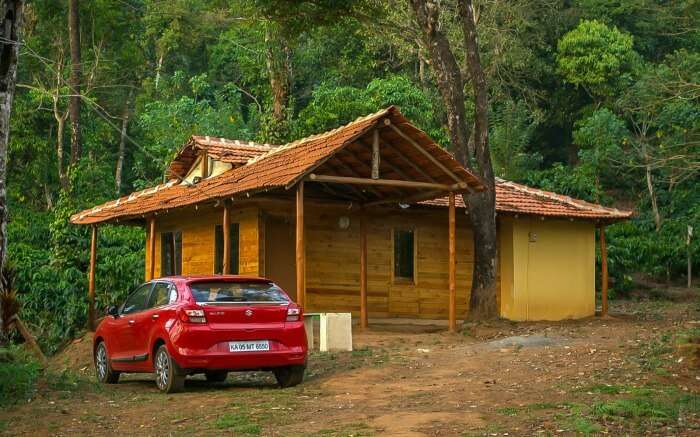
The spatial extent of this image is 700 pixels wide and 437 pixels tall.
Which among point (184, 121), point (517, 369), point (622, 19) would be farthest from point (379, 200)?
point (622, 19)

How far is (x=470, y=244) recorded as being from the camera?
24.9m

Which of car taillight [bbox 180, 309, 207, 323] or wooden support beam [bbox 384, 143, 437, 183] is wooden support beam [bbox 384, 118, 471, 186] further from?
car taillight [bbox 180, 309, 207, 323]

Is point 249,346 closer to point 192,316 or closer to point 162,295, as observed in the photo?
point 192,316

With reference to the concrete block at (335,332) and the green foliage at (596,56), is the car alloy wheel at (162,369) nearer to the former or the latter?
the concrete block at (335,332)

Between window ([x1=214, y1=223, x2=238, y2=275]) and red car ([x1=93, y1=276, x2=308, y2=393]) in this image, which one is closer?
red car ([x1=93, y1=276, x2=308, y2=393])

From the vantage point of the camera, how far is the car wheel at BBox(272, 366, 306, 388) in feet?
44.3

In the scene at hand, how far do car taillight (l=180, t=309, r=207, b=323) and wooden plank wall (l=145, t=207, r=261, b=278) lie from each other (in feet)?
30.3

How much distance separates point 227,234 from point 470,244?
7.03 m

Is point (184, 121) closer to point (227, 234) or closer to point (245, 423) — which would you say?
point (227, 234)

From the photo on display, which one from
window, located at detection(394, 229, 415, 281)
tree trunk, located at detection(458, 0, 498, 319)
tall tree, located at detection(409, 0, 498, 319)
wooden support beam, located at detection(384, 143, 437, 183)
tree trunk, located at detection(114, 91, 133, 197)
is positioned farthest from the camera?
tree trunk, located at detection(114, 91, 133, 197)

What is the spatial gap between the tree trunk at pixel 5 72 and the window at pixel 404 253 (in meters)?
12.3

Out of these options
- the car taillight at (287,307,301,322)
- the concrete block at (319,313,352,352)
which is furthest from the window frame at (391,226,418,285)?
the car taillight at (287,307,301,322)

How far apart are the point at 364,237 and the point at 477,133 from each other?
11.1ft

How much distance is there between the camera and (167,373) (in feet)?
43.3
